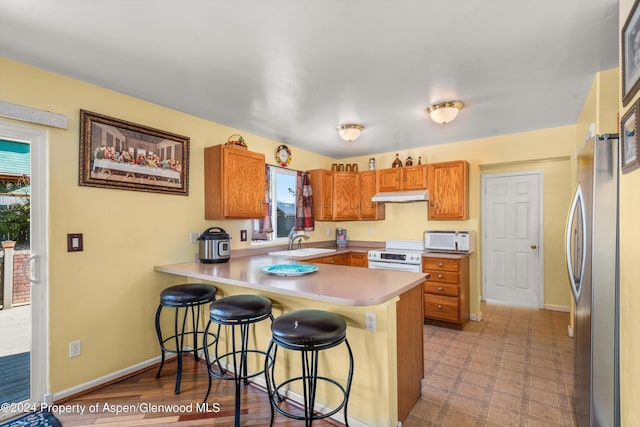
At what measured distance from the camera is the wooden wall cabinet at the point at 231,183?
2949 mm

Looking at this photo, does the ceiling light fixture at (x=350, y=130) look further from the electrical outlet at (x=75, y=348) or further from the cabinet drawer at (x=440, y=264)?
the electrical outlet at (x=75, y=348)

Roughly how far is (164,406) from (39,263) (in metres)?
1.35

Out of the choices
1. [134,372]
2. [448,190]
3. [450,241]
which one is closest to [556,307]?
[450,241]

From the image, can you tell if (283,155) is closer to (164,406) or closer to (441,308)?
(441,308)

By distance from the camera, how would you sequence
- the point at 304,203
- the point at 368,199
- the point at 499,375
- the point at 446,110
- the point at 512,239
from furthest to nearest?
the point at 368,199, the point at 304,203, the point at 512,239, the point at 446,110, the point at 499,375

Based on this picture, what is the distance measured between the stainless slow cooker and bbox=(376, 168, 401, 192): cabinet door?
251 centimetres

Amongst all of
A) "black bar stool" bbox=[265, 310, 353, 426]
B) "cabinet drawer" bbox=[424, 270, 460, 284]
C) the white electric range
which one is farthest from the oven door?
"black bar stool" bbox=[265, 310, 353, 426]

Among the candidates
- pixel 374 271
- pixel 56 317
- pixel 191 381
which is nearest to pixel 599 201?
pixel 374 271

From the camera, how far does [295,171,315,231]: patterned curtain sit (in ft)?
14.5

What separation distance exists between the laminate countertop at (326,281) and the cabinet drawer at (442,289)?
1598 mm

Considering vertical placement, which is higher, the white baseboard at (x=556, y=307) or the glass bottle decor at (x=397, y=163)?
the glass bottle decor at (x=397, y=163)

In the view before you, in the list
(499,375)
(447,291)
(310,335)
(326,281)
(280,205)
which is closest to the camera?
(310,335)

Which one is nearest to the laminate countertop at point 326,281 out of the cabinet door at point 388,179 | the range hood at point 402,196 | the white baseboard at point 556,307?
the range hood at point 402,196

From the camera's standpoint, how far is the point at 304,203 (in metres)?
4.45
